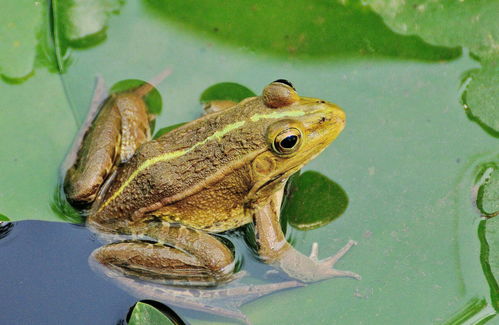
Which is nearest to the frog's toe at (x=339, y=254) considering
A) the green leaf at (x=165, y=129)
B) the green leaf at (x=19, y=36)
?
the green leaf at (x=165, y=129)

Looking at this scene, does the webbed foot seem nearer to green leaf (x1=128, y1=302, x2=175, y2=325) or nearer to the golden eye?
the golden eye

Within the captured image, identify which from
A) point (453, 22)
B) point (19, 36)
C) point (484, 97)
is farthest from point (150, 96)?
point (484, 97)

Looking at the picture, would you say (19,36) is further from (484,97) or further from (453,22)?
(484,97)

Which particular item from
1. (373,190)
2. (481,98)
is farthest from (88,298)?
(481,98)

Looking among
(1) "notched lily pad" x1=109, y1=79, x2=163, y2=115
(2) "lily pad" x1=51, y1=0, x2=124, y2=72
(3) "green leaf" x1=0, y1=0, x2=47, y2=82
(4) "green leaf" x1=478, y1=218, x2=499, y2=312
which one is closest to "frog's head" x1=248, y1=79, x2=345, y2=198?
(1) "notched lily pad" x1=109, y1=79, x2=163, y2=115

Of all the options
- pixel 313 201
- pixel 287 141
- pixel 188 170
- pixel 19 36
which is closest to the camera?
pixel 287 141

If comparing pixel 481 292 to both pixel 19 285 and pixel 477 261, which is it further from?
pixel 19 285

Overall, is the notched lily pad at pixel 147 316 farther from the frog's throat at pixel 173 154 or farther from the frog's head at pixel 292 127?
the frog's head at pixel 292 127
